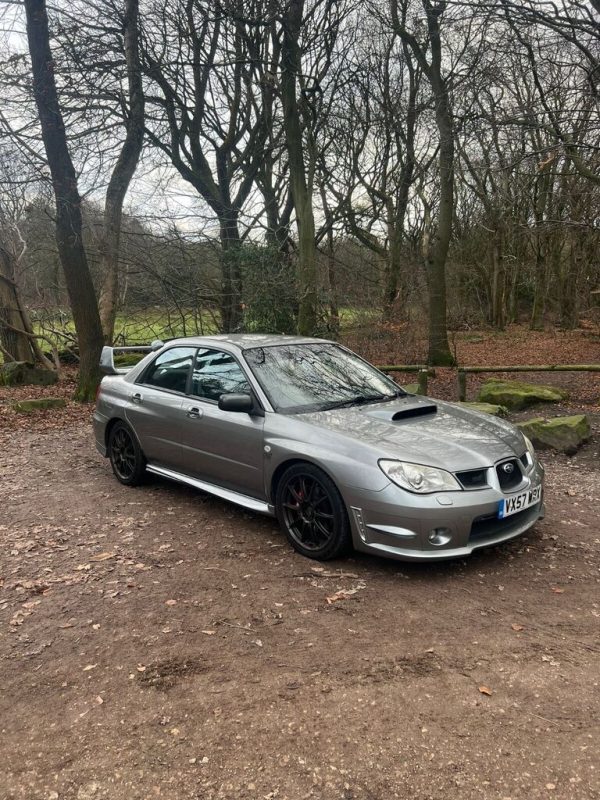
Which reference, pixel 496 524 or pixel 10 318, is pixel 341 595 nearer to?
pixel 496 524

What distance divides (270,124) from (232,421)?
13.8m

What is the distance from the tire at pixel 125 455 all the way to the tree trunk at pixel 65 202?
Answer: 573 cm

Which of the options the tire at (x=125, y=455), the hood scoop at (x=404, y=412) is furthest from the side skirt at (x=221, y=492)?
the hood scoop at (x=404, y=412)

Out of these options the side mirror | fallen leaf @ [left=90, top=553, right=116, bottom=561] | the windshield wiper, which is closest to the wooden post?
the windshield wiper

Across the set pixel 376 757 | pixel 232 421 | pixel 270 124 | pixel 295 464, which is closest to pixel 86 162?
pixel 270 124

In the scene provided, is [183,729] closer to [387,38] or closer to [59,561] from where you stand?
[59,561]

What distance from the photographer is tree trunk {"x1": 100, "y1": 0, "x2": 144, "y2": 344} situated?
11.8 m

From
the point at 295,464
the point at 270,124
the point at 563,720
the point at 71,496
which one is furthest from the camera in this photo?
the point at 270,124

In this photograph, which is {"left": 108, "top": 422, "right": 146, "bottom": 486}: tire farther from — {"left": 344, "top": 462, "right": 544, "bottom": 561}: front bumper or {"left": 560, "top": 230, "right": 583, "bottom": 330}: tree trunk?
{"left": 560, "top": 230, "right": 583, "bottom": 330}: tree trunk

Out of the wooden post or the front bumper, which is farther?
the wooden post

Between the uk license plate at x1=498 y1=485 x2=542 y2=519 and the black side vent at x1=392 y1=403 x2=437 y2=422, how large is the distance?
100cm

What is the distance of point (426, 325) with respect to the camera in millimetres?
17172

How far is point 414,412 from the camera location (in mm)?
4820

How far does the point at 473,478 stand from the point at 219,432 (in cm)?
211
